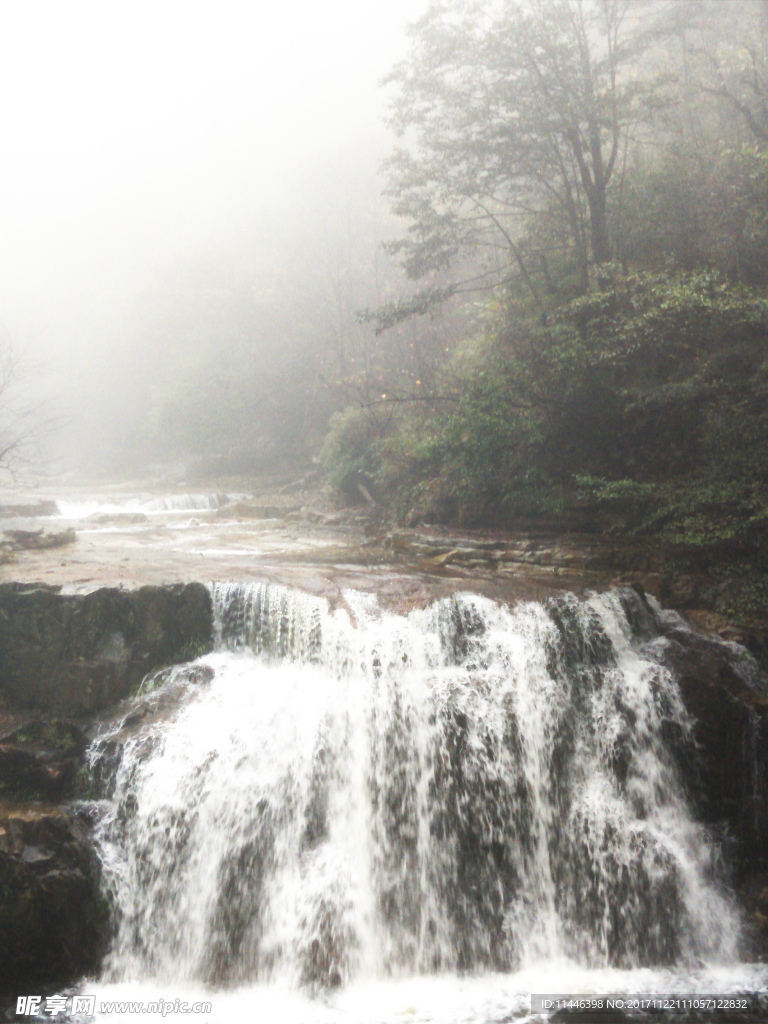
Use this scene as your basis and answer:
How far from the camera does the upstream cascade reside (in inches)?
227

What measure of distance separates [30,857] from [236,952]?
2073 mm

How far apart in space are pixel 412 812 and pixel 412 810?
0.06ft

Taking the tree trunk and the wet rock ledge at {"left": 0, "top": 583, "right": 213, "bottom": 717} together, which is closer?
the wet rock ledge at {"left": 0, "top": 583, "right": 213, "bottom": 717}

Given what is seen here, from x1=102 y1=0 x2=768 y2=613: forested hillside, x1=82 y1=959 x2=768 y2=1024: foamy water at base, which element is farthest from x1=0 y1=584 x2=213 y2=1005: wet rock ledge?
x1=102 y1=0 x2=768 y2=613: forested hillside

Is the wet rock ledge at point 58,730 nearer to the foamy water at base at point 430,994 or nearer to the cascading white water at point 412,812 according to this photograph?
the cascading white water at point 412,812

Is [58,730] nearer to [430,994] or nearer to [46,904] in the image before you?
[46,904]

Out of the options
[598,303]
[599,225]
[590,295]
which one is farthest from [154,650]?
[599,225]

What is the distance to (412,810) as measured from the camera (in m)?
6.38

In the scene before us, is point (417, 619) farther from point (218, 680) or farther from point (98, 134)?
point (98, 134)

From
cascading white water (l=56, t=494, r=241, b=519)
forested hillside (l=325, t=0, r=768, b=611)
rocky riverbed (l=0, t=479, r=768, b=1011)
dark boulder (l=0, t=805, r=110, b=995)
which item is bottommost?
dark boulder (l=0, t=805, r=110, b=995)

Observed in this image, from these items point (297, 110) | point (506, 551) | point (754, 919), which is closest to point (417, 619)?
point (506, 551)

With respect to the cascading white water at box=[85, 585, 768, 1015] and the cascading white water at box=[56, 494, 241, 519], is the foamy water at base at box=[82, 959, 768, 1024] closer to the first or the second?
the cascading white water at box=[85, 585, 768, 1015]

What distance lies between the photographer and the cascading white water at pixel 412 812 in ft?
18.9

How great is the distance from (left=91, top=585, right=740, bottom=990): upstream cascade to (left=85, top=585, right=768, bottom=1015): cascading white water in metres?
0.02
